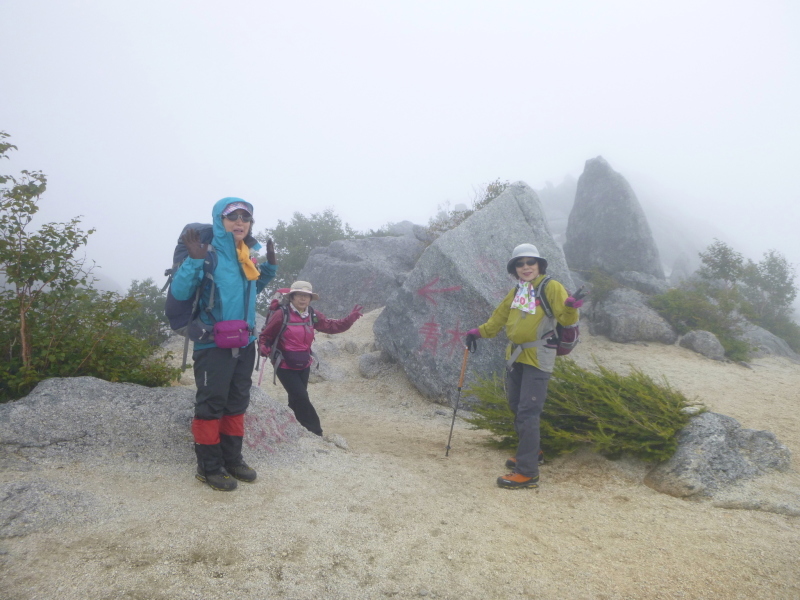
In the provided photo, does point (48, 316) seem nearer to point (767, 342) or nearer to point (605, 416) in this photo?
point (605, 416)

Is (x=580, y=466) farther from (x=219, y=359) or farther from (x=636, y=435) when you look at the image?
(x=219, y=359)

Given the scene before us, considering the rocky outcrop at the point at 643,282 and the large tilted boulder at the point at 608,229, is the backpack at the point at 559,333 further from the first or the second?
the large tilted boulder at the point at 608,229

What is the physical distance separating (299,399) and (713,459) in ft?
14.6

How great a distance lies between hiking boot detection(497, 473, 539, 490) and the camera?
4.46 meters

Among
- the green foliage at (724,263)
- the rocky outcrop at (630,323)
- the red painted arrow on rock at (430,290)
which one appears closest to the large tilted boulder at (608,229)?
the green foliage at (724,263)

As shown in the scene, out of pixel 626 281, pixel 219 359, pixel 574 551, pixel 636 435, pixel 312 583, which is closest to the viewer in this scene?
pixel 312 583

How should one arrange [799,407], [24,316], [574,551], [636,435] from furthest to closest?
[799,407] → [636,435] → [24,316] → [574,551]

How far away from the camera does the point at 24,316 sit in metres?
4.39

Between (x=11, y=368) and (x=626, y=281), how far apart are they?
58.6 feet

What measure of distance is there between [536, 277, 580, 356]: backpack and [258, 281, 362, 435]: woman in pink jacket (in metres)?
2.77

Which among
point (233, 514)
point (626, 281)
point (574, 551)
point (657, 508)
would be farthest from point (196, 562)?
point (626, 281)

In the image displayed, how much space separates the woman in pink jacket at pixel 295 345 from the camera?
18.8 ft

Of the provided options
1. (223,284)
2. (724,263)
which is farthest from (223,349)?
(724,263)

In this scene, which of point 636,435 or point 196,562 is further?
point 636,435
